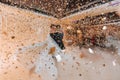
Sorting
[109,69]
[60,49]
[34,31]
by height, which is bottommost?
[109,69]

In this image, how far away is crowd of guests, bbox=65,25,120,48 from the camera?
1375 mm

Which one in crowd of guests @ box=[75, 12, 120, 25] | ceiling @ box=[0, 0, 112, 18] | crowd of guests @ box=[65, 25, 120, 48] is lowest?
crowd of guests @ box=[65, 25, 120, 48]

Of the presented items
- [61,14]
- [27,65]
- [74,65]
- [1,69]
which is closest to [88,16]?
[61,14]

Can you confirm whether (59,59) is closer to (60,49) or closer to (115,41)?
(60,49)

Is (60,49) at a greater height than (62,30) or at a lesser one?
lesser

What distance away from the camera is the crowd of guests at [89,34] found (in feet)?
4.51

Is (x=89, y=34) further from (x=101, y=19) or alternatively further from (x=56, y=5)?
(x=56, y=5)

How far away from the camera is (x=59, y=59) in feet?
4.53

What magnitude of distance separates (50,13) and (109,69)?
478 mm

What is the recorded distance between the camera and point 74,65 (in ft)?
4.56

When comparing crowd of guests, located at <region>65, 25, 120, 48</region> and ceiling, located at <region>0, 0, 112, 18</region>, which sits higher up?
ceiling, located at <region>0, 0, 112, 18</region>

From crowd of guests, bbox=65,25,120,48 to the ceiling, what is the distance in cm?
11

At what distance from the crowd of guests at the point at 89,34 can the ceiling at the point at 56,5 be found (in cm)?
11

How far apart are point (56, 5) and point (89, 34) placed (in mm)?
256
